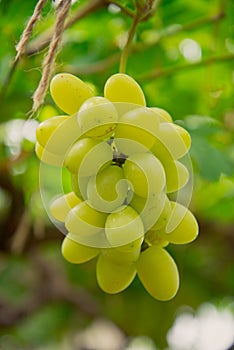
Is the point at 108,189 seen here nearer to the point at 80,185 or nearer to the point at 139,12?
the point at 80,185

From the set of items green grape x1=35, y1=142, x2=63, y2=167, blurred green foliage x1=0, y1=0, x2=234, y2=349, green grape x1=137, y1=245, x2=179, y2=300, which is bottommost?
blurred green foliage x1=0, y1=0, x2=234, y2=349

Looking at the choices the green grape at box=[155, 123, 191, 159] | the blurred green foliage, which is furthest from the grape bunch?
the blurred green foliage

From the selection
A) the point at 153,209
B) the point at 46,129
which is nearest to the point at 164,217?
the point at 153,209

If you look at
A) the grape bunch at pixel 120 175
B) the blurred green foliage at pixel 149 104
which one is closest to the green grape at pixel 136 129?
the grape bunch at pixel 120 175

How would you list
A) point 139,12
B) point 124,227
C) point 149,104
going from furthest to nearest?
point 149,104, point 139,12, point 124,227

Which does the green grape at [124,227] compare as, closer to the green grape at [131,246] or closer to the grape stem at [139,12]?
the green grape at [131,246]

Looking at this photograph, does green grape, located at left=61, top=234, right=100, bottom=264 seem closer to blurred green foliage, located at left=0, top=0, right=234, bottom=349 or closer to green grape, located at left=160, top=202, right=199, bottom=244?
green grape, located at left=160, top=202, right=199, bottom=244

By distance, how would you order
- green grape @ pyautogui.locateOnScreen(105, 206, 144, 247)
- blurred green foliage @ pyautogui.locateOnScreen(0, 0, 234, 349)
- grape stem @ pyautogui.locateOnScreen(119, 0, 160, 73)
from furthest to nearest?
blurred green foliage @ pyautogui.locateOnScreen(0, 0, 234, 349)
grape stem @ pyautogui.locateOnScreen(119, 0, 160, 73)
green grape @ pyautogui.locateOnScreen(105, 206, 144, 247)
